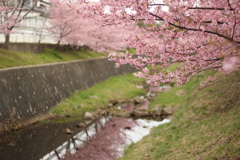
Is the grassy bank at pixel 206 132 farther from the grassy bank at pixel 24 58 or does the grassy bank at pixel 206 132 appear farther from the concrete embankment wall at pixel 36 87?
the grassy bank at pixel 24 58

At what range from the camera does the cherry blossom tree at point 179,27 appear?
5.19 meters

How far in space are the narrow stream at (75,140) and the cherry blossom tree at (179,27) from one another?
542cm

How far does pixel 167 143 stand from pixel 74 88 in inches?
485

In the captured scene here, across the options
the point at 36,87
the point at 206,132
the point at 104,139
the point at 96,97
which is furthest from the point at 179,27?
the point at 96,97

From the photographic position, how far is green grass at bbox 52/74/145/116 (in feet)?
56.9

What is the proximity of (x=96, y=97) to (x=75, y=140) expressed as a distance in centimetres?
793

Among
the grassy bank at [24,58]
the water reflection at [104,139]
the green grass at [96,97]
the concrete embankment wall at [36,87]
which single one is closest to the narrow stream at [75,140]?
the water reflection at [104,139]

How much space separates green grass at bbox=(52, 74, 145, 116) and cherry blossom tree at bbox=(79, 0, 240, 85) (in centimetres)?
1053

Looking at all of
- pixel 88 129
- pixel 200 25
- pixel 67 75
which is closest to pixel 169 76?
pixel 200 25

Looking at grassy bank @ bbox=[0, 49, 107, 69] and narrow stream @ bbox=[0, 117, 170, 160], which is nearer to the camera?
narrow stream @ bbox=[0, 117, 170, 160]

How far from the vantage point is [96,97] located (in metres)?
20.6

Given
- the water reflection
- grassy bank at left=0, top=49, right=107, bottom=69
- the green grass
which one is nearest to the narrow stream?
the water reflection

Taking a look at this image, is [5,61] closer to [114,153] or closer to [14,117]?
[14,117]

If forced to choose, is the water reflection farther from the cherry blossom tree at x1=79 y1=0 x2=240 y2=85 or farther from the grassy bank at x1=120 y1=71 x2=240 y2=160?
the cherry blossom tree at x1=79 y1=0 x2=240 y2=85
